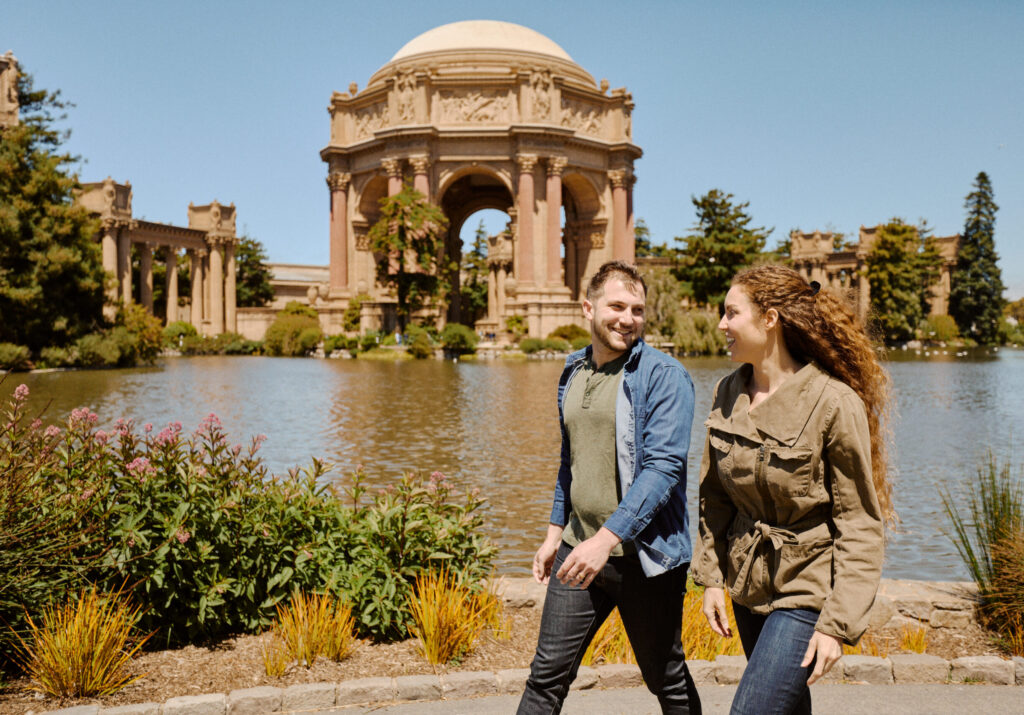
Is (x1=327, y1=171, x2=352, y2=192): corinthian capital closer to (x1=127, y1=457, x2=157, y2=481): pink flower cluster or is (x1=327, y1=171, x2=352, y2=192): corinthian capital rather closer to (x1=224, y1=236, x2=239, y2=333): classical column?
(x1=224, y1=236, x2=239, y2=333): classical column

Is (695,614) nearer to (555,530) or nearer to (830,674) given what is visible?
(830,674)

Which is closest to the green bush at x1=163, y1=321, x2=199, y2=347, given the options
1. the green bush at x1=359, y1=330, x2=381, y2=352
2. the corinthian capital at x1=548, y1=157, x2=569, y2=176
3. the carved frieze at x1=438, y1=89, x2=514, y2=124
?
the green bush at x1=359, y1=330, x2=381, y2=352

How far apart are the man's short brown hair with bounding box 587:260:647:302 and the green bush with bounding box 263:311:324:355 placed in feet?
174

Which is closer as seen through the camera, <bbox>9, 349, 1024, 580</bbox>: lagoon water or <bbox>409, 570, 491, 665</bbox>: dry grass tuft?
<bbox>409, 570, 491, 665</bbox>: dry grass tuft

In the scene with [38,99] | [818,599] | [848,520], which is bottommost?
[818,599]

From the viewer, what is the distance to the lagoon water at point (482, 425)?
28.3ft

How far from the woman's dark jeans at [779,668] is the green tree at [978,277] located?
278ft

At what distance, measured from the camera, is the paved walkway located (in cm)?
410

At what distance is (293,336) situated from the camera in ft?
185

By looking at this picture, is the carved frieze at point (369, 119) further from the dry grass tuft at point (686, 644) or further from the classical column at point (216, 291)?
the dry grass tuft at point (686, 644)

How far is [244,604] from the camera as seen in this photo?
4.88 metres

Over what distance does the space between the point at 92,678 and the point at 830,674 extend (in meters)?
3.69

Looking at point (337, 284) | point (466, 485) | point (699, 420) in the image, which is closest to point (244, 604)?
point (466, 485)

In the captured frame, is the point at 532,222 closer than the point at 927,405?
No
